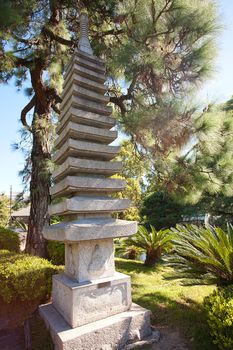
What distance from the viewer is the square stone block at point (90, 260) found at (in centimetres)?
385

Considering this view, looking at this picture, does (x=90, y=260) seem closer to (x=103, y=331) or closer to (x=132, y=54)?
(x=103, y=331)

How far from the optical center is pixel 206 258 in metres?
4.20

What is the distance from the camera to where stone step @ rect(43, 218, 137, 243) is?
3602mm

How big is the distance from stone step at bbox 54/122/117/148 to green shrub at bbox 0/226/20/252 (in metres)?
6.07

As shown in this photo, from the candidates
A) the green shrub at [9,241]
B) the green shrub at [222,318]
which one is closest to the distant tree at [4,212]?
the green shrub at [9,241]

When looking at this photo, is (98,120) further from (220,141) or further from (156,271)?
(156,271)

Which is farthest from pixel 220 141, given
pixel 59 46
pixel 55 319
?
pixel 59 46

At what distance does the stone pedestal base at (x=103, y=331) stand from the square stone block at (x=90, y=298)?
0.08m

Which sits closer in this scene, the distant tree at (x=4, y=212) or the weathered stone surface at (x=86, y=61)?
the weathered stone surface at (x=86, y=61)

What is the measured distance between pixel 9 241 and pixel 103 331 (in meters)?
6.72

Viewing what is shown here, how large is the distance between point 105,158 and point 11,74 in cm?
475

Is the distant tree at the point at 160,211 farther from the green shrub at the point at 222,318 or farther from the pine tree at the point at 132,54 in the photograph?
the green shrub at the point at 222,318

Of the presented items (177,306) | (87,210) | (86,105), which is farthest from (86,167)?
(177,306)

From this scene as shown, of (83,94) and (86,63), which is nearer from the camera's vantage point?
(83,94)
